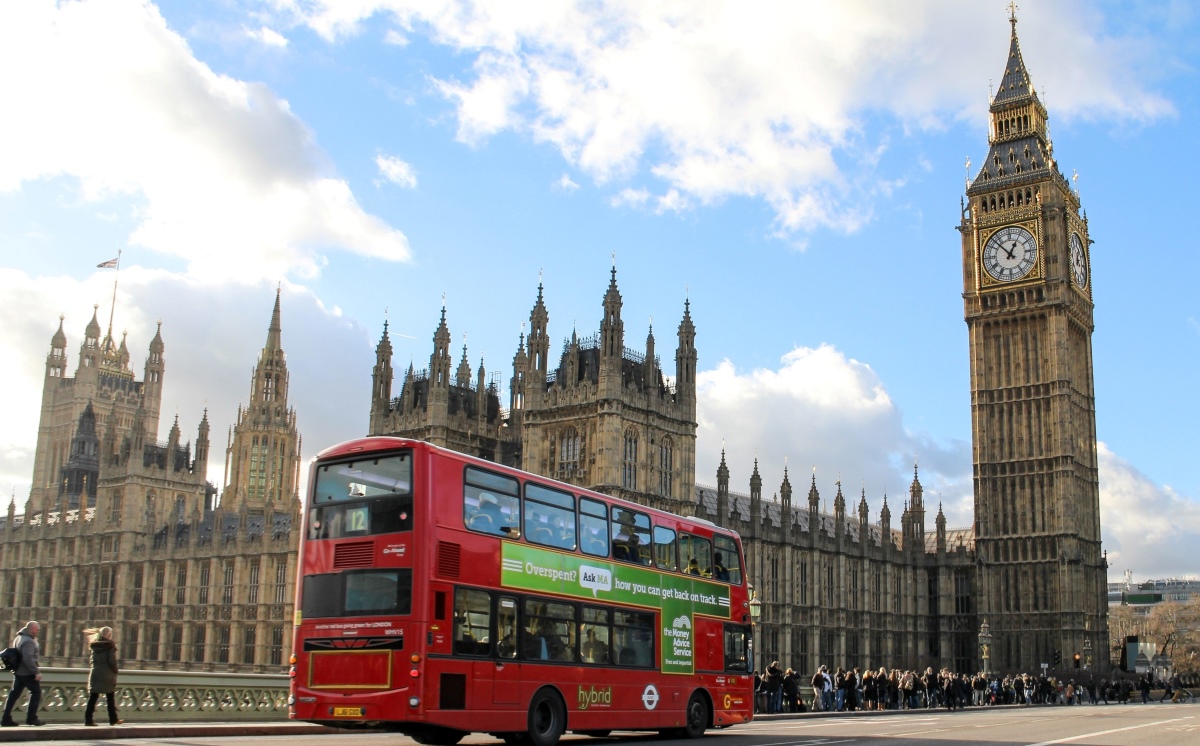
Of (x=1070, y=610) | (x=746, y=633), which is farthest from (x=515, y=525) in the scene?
(x=1070, y=610)

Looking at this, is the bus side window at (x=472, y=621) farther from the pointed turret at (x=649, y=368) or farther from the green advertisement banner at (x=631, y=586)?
the pointed turret at (x=649, y=368)

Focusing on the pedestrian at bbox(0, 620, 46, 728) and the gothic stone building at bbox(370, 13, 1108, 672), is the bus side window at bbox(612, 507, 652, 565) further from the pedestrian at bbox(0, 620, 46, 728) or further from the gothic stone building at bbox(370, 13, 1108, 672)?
the gothic stone building at bbox(370, 13, 1108, 672)

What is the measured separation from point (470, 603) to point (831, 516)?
82408 millimetres

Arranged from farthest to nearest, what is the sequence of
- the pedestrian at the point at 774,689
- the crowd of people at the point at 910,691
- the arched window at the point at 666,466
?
the arched window at the point at 666,466
the crowd of people at the point at 910,691
the pedestrian at the point at 774,689

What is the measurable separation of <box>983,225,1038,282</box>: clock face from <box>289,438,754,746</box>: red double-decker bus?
227ft

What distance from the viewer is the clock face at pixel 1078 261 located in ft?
280

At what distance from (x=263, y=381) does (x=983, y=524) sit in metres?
72.9

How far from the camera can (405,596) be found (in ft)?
56.6

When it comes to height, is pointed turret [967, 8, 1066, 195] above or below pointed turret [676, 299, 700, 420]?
above

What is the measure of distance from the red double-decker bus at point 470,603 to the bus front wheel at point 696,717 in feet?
3.71

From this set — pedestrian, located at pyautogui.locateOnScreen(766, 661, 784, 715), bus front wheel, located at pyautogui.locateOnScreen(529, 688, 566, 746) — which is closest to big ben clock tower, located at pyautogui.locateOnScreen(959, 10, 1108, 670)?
pedestrian, located at pyautogui.locateOnScreen(766, 661, 784, 715)

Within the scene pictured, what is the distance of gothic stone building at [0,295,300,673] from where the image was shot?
3091 inches

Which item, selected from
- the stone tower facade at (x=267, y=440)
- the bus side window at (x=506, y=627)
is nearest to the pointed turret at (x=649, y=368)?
the bus side window at (x=506, y=627)

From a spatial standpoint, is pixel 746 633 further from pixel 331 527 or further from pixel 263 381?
pixel 263 381
